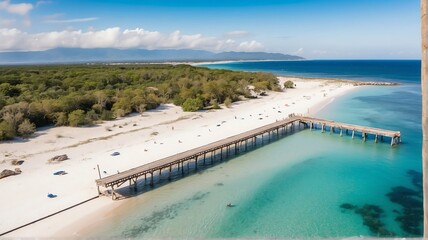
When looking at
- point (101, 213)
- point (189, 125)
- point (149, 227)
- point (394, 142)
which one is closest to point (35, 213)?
point (101, 213)

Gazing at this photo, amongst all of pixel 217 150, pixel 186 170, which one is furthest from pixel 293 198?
pixel 217 150

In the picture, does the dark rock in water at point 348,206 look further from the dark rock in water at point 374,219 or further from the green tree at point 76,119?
the green tree at point 76,119

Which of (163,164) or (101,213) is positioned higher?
(163,164)

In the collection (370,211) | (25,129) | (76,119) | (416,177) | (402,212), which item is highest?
(76,119)

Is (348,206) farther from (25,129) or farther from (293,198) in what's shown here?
(25,129)

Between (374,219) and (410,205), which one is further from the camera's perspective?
(410,205)

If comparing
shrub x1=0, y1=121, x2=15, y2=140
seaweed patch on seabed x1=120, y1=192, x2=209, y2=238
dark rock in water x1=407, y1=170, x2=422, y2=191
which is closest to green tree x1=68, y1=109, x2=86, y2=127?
shrub x1=0, y1=121, x2=15, y2=140

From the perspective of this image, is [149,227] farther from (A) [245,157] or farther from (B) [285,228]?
(A) [245,157]
